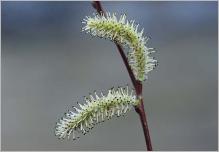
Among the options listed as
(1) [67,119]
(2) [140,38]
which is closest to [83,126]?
(1) [67,119]

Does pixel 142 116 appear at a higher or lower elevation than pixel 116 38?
lower

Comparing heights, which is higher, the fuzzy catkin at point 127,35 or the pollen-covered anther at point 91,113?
the fuzzy catkin at point 127,35

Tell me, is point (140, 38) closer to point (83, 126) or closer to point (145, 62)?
point (145, 62)
